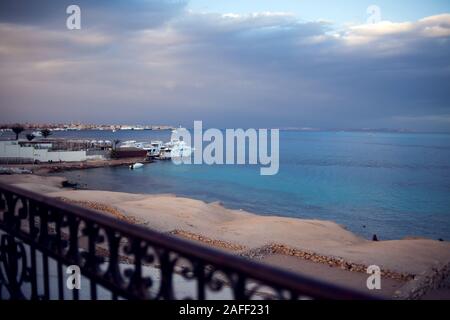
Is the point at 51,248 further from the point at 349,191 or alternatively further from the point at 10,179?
the point at 349,191

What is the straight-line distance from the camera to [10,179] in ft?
106

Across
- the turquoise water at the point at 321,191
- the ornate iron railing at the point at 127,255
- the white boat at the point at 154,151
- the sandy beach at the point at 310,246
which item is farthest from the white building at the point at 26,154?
the ornate iron railing at the point at 127,255

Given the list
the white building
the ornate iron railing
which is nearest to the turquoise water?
the white building

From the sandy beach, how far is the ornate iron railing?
28.6 ft

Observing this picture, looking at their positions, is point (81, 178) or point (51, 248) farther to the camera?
point (81, 178)

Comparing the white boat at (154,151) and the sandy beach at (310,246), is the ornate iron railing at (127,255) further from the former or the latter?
the white boat at (154,151)

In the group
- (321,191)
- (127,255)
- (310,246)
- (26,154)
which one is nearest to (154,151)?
(26,154)

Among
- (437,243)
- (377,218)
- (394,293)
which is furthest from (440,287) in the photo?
(377,218)

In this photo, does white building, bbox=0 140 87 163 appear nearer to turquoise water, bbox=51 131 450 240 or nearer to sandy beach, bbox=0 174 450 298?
turquoise water, bbox=51 131 450 240

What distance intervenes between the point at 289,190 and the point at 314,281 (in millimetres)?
39593

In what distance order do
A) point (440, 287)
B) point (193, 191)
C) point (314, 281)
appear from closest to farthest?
point (314, 281)
point (440, 287)
point (193, 191)

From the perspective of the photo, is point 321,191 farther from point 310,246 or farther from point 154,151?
point 154,151

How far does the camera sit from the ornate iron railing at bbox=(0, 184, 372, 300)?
141 centimetres
